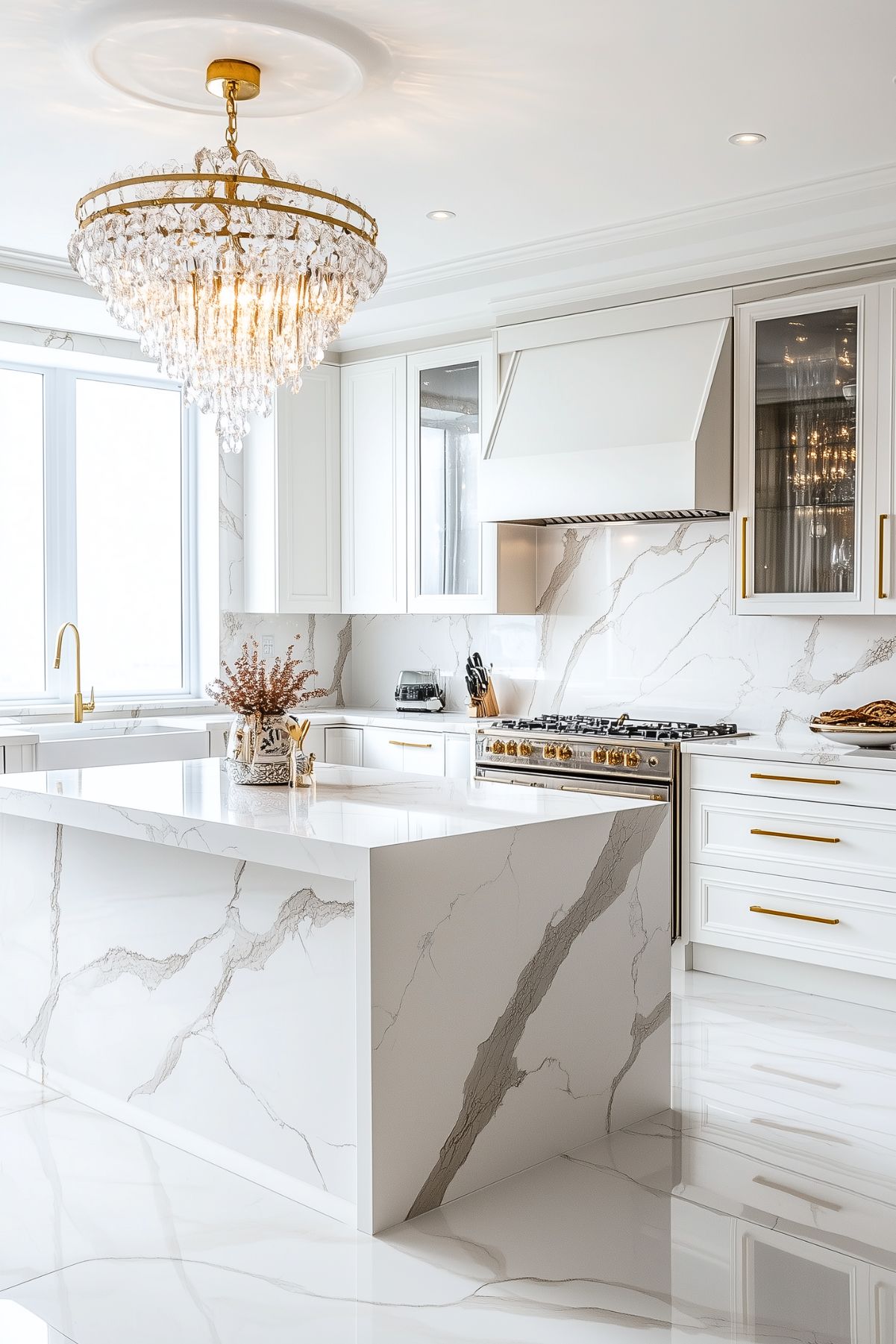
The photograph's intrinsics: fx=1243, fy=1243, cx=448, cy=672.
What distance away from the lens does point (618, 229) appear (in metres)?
4.50

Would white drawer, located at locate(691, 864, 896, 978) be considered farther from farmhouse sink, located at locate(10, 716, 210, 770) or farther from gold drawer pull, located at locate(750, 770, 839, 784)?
farmhouse sink, located at locate(10, 716, 210, 770)

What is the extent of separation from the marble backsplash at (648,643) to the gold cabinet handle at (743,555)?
346mm

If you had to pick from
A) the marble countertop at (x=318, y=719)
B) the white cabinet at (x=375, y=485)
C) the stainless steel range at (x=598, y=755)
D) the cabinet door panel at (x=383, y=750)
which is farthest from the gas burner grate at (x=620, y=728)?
the white cabinet at (x=375, y=485)

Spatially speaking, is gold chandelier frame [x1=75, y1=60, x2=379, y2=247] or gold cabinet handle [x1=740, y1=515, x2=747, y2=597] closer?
gold chandelier frame [x1=75, y1=60, x2=379, y2=247]

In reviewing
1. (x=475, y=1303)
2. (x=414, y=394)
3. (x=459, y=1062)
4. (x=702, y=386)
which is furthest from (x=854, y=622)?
(x=475, y=1303)

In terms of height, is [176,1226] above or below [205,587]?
below

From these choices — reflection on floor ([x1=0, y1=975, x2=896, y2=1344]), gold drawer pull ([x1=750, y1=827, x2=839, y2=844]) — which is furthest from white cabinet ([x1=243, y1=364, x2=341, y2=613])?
reflection on floor ([x1=0, y1=975, x2=896, y2=1344])

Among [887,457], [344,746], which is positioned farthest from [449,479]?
[887,457]

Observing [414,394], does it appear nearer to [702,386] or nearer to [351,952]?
[702,386]

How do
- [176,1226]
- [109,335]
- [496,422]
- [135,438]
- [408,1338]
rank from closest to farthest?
[408,1338] < [176,1226] < [496,422] < [109,335] < [135,438]

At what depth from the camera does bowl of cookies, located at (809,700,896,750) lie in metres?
4.36

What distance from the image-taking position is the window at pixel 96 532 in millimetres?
5617

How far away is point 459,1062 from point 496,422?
10.5ft

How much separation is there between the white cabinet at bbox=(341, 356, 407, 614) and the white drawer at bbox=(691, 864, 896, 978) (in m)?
2.13
